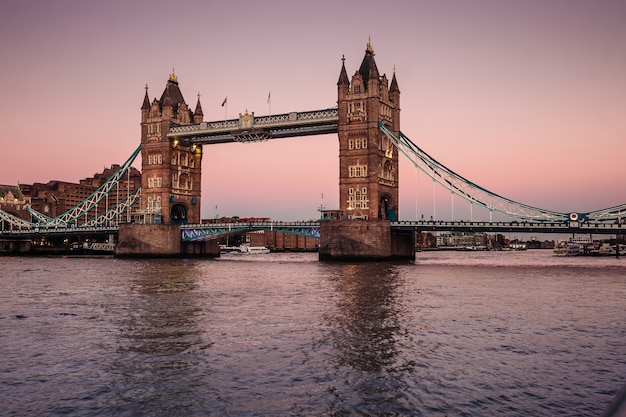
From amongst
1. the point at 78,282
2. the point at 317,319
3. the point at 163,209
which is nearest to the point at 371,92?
the point at 163,209

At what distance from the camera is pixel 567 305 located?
2858 centimetres

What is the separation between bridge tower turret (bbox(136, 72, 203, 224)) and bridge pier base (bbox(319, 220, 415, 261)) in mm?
30840

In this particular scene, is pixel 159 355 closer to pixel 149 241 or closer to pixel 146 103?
pixel 149 241

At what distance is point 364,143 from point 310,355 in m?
58.9

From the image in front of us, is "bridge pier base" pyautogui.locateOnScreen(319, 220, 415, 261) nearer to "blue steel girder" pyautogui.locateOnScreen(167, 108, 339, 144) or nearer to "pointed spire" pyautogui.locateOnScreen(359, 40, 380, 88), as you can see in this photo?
"blue steel girder" pyautogui.locateOnScreen(167, 108, 339, 144)

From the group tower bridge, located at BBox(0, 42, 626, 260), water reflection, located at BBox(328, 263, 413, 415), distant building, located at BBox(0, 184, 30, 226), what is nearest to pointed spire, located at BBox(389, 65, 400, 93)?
tower bridge, located at BBox(0, 42, 626, 260)

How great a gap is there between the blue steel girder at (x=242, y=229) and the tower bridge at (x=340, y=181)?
7.3 inches

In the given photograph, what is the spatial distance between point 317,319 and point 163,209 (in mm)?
69913

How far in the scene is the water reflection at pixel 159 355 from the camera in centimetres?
1237

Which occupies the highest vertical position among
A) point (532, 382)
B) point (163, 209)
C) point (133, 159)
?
point (133, 159)

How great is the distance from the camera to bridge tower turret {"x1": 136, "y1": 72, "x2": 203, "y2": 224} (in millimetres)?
89125

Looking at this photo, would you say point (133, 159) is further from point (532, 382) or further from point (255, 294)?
point (532, 382)

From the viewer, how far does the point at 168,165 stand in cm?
8919

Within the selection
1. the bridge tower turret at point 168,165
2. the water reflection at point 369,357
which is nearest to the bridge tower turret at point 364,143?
the bridge tower turret at point 168,165
